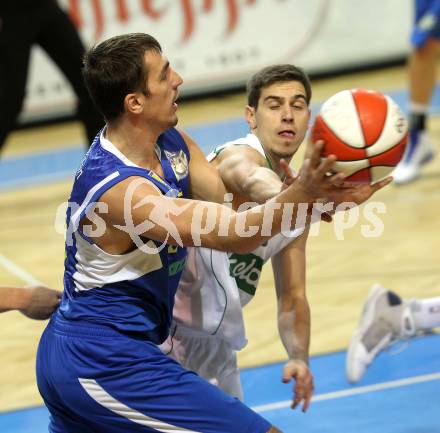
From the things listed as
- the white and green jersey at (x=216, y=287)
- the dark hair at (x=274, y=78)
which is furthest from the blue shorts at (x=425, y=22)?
the white and green jersey at (x=216, y=287)

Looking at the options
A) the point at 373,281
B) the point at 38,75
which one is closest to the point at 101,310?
the point at 373,281

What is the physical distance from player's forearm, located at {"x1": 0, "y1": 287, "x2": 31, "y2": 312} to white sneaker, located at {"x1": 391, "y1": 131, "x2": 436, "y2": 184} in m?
4.71

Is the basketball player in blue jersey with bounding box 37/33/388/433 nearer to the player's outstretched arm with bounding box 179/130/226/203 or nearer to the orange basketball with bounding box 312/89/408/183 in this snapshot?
the player's outstretched arm with bounding box 179/130/226/203

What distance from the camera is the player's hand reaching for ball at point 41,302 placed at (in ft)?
11.5

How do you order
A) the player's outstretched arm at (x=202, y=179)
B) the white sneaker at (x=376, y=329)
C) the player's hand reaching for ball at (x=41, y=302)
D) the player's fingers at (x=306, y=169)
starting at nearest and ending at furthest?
the player's fingers at (x=306, y=169), the player's hand reaching for ball at (x=41, y=302), the player's outstretched arm at (x=202, y=179), the white sneaker at (x=376, y=329)

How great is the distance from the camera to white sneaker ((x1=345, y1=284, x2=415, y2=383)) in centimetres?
473

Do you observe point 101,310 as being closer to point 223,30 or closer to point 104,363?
point 104,363

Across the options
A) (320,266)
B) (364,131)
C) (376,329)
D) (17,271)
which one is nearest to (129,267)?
(364,131)

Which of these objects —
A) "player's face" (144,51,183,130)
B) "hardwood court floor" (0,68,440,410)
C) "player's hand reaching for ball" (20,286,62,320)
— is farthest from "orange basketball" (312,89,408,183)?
"hardwood court floor" (0,68,440,410)

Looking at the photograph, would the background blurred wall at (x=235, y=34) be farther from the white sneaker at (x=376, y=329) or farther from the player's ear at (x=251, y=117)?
the player's ear at (x=251, y=117)

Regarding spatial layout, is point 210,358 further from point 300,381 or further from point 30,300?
point 30,300

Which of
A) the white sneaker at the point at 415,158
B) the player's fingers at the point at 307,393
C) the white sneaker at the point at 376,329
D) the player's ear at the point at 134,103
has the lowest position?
the white sneaker at the point at 415,158

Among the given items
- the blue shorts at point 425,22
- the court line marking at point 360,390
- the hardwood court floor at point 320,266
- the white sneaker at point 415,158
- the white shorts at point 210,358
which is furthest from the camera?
the white sneaker at point 415,158

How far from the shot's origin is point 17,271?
6.54 m
